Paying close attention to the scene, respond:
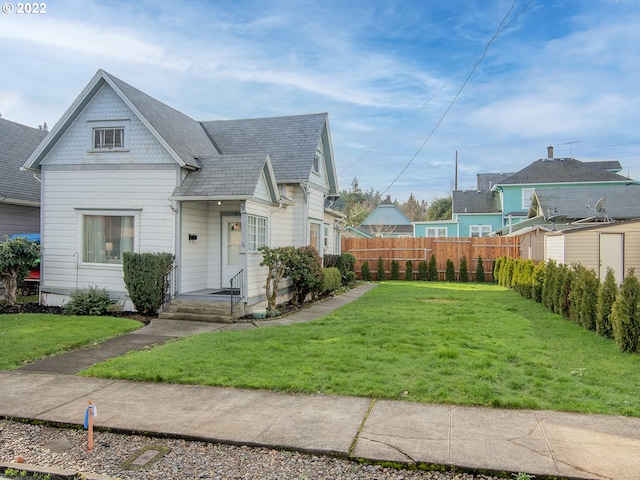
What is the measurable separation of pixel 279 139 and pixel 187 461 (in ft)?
44.3

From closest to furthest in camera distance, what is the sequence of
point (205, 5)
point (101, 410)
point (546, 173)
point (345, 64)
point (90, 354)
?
point (101, 410)
point (90, 354)
point (205, 5)
point (345, 64)
point (546, 173)

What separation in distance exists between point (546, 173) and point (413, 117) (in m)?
18.6

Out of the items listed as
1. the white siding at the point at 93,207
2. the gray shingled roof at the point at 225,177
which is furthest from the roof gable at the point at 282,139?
the white siding at the point at 93,207

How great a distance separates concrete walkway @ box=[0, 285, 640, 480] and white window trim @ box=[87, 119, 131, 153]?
25.1 feet

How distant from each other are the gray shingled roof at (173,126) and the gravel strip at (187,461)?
27.7 ft

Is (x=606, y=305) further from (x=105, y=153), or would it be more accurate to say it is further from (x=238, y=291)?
(x=105, y=153)

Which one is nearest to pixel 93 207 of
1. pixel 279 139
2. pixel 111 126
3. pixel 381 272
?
pixel 111 126

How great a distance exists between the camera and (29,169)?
1278 cm

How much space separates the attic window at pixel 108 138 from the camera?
1232 centimetres

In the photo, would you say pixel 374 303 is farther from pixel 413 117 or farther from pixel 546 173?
pixel 546 173

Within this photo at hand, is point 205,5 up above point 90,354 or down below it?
above

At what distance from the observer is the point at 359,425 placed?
4543 mm

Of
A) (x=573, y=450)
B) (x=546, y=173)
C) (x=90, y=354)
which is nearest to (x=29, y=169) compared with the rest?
(x=90, y=354)

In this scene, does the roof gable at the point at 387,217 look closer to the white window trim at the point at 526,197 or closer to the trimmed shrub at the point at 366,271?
the white window trim at the point at 526,197
